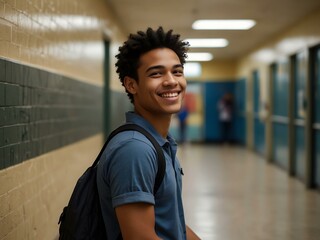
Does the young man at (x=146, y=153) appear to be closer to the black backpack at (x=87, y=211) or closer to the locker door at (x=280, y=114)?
the black backpack at (x=87, y=211)

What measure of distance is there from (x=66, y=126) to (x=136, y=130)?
3080mm

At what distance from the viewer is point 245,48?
14656 mm

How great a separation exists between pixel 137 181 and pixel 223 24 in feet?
29.4

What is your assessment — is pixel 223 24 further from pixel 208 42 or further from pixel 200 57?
pixel 200 57

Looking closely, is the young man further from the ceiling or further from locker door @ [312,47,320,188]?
locker door @ [312,47,320,188]

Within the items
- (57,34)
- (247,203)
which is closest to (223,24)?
(247,203)

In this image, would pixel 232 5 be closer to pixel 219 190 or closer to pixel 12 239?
pixel 219 190

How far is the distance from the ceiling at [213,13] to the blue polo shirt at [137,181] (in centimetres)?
650

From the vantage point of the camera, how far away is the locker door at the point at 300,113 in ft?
28.9

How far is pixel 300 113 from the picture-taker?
9.20 meters

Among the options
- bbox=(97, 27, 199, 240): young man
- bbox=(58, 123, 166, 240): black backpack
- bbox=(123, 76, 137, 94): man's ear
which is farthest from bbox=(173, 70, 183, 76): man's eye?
Answer: bbox=(58, 123, 166, 240): black backpack

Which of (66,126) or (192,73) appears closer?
(66,126)

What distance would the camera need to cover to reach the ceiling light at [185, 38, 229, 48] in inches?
496

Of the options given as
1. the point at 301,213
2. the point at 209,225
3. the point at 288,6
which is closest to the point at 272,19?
the point at 288,6
